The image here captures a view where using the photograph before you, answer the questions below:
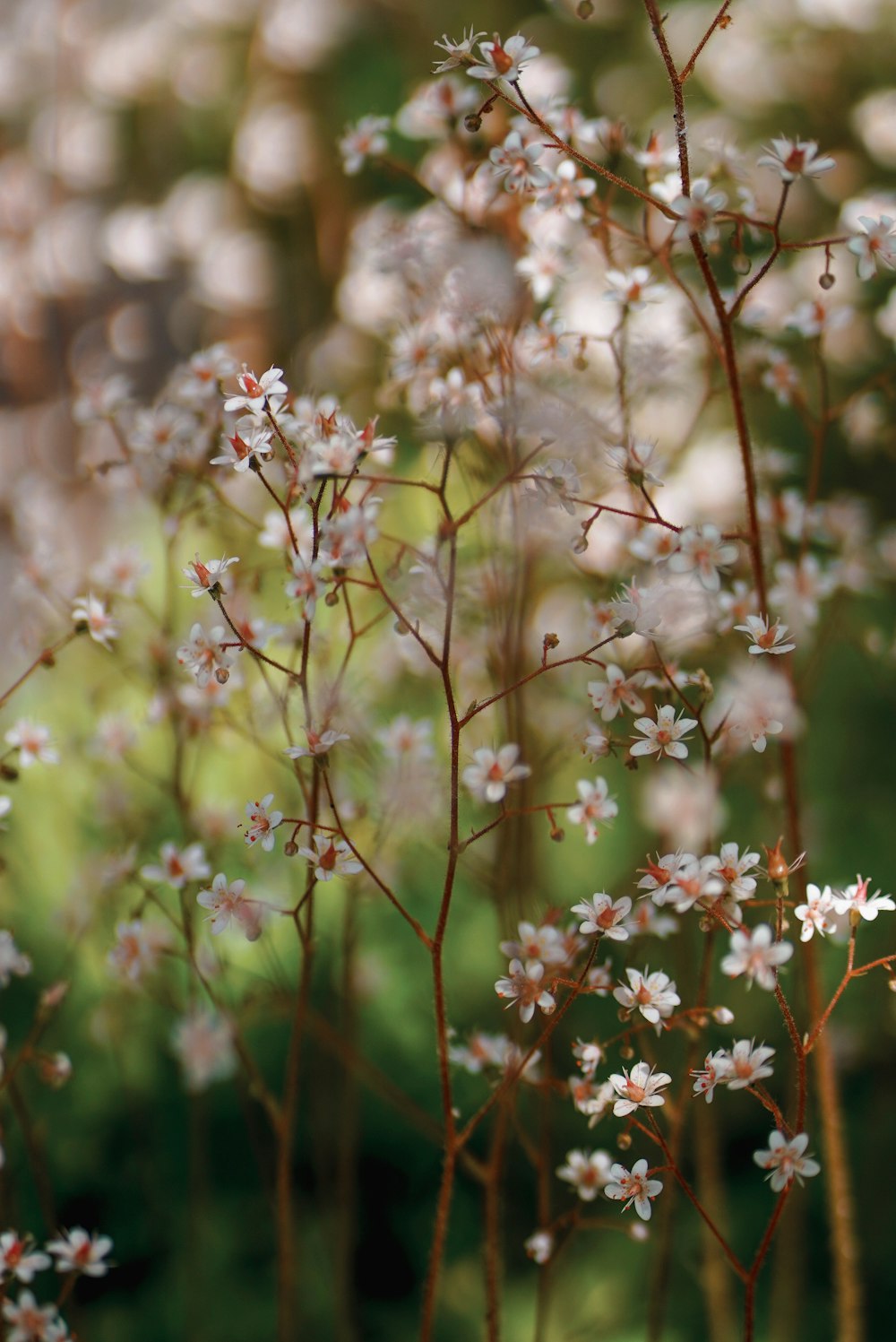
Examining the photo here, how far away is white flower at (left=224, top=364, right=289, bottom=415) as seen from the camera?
618mm

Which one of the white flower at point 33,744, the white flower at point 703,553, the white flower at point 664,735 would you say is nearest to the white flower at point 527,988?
the white flower at point 664,735

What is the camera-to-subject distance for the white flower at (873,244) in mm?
620

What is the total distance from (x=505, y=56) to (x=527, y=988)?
1.60 ft

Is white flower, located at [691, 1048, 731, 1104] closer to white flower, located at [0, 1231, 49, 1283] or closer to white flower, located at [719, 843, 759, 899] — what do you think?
white flower, located at [719, 843, 759, 899]

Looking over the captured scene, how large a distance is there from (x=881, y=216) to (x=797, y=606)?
0.34 m

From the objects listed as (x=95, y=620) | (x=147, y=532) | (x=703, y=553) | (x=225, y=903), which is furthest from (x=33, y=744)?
(x=147, y=532)

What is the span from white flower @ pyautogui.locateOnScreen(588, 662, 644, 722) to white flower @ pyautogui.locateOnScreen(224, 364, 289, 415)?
0.23 meters

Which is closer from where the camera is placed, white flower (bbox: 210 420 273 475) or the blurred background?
white flower (bbox: 210 420 273 475)

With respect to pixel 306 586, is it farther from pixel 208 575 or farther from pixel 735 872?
pixel 735 872

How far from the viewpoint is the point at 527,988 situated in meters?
0.63

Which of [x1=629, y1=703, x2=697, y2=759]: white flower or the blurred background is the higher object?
the blurred background

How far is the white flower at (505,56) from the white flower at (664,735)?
339 mm

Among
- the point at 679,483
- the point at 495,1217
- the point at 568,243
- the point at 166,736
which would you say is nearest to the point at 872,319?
the point at 679,483

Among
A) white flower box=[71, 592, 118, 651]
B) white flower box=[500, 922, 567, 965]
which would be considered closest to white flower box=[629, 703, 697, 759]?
white flower box=[500, 922, 567, 965]
